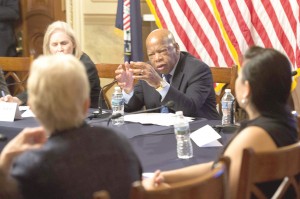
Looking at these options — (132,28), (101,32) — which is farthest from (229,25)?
(101,32)

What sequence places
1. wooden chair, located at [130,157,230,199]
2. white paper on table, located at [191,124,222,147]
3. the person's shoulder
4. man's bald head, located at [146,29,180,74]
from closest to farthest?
wooden chair, located at [130,157,230,199] < the person's shoulder < white paper on table, located at [191,124,222,147] < man's bald head, located at [146,29,180,74]

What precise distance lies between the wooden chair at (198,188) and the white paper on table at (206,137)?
91 cm

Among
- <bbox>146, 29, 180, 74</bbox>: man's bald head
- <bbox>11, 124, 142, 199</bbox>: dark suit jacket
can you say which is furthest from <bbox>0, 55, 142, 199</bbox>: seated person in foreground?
<bbox>146, 29, 180, 74</bbox>: man's bald head

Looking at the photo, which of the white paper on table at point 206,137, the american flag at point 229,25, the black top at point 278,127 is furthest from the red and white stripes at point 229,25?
the black top at point 278,127

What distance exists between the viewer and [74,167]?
1646 millimetres

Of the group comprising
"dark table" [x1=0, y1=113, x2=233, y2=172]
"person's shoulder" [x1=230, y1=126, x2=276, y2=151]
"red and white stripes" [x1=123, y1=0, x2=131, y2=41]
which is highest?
"red and white stripes" [x1=123, y1=0, x2=131, y2=41]

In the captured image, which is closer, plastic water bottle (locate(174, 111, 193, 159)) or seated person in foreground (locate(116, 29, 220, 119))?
plastic water bottle (locate(174, 111, 193, 159))

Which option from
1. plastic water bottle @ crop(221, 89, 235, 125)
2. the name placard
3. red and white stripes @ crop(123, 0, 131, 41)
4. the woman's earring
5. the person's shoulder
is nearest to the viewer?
the person's shoulder

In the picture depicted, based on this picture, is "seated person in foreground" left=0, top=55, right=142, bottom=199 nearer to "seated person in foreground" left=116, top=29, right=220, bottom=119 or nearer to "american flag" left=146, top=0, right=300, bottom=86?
"seated person in foreground" left=116, top=29, right=220, bottom=119

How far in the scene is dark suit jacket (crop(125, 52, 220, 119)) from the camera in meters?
3.58

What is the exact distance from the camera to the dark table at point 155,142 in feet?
7.98

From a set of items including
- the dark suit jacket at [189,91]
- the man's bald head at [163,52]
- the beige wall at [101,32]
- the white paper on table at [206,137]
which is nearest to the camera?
the white paper on table at [206,137]

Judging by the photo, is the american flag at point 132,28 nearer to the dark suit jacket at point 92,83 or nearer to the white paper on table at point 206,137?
the dark suit jacket at point 92,83

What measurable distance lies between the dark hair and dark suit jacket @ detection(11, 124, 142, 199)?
1.81 feet
